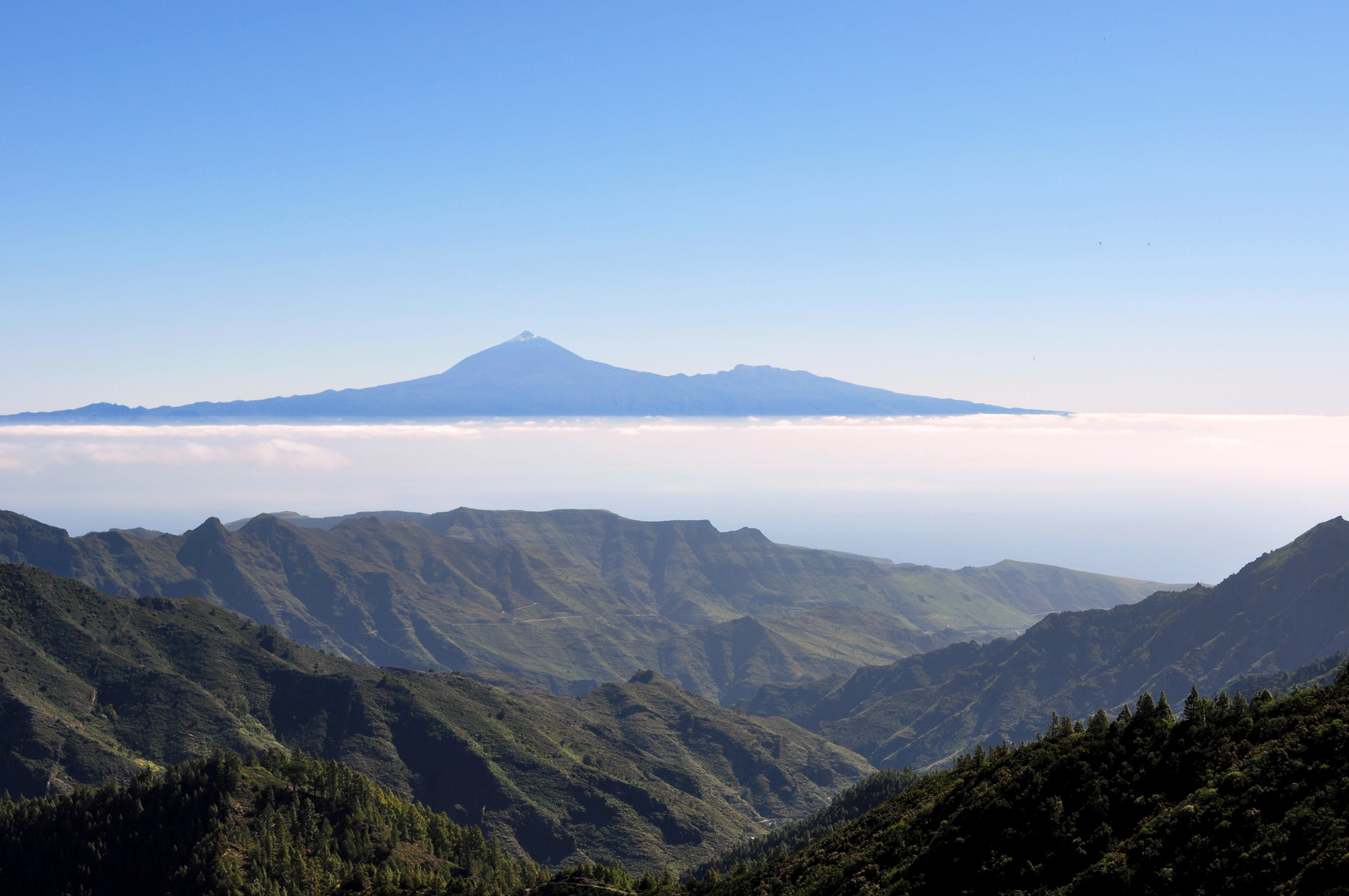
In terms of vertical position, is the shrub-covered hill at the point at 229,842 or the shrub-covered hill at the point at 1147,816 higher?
the shrub-covered hill at the point at 1147,816

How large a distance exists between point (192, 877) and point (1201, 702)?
502 ft

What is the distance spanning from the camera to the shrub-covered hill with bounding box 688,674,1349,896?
6450 centimetres

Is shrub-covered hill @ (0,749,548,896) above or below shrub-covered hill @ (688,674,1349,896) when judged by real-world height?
below

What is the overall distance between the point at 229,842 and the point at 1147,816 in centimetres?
14841

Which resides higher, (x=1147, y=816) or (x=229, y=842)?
(x=1147, y=816)

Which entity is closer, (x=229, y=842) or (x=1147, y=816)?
(x=1147, y=816)

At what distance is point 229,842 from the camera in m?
164

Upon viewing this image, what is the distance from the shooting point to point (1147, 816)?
3103 inches

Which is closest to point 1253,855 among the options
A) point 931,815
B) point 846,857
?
point 931,815

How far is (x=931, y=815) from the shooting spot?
339 feet

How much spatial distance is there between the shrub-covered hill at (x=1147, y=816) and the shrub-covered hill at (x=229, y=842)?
286 feet

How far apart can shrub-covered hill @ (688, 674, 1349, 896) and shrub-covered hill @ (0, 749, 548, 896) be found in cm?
→ 8718

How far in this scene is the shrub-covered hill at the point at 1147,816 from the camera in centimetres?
6450

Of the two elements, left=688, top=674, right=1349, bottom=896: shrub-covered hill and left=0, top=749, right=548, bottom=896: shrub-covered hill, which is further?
left=0, top=749, right=548, bottom=896: shrub-covered hill
